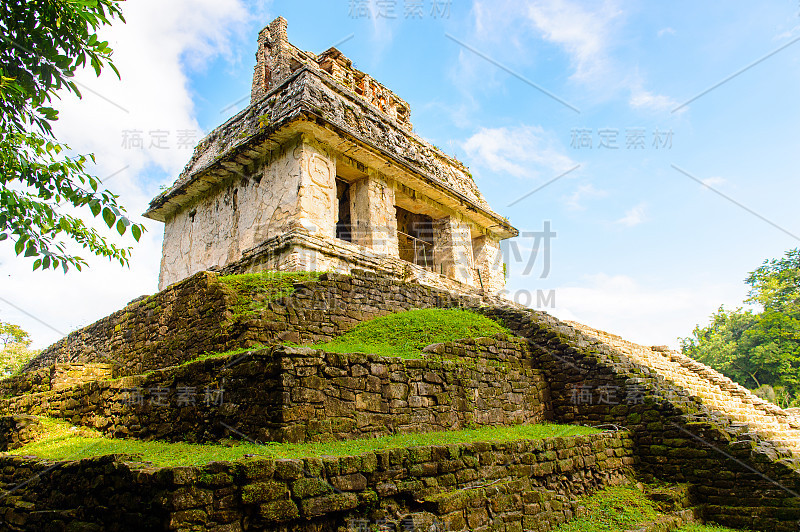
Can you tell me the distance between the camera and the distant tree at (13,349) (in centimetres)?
2130

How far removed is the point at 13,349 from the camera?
2222 centimetres

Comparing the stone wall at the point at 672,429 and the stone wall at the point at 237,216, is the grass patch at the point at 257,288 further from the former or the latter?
the stone wall at the point at 672,429

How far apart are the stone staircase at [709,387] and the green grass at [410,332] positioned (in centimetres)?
315

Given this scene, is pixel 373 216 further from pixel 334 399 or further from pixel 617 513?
pixel 617 513

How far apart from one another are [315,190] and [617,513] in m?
7.73

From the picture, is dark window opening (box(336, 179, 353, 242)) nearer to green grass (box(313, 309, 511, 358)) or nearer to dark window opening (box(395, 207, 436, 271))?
dark window opening (box(395, 207, 436, 271))

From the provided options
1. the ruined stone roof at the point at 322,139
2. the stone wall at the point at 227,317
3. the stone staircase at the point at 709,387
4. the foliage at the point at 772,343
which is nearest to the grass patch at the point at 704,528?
the stone staircase at the point at 709,387

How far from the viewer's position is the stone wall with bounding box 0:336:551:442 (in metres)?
4.54

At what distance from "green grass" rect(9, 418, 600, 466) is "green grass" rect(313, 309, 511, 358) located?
1349mm

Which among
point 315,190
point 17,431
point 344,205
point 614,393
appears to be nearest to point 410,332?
point 614,393

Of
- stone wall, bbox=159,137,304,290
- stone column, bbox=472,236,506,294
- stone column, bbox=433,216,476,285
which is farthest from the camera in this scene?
stone column, bbox=472,236,506,294

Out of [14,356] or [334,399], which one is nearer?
[334,399]

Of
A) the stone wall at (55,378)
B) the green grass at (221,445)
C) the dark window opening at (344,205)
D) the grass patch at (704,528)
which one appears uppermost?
the dark window opening at (344,205)

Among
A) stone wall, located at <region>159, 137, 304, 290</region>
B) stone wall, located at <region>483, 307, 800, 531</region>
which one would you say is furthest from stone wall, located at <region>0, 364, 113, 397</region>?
stone wall, located at <region>483, 307, 800, 531</region>
